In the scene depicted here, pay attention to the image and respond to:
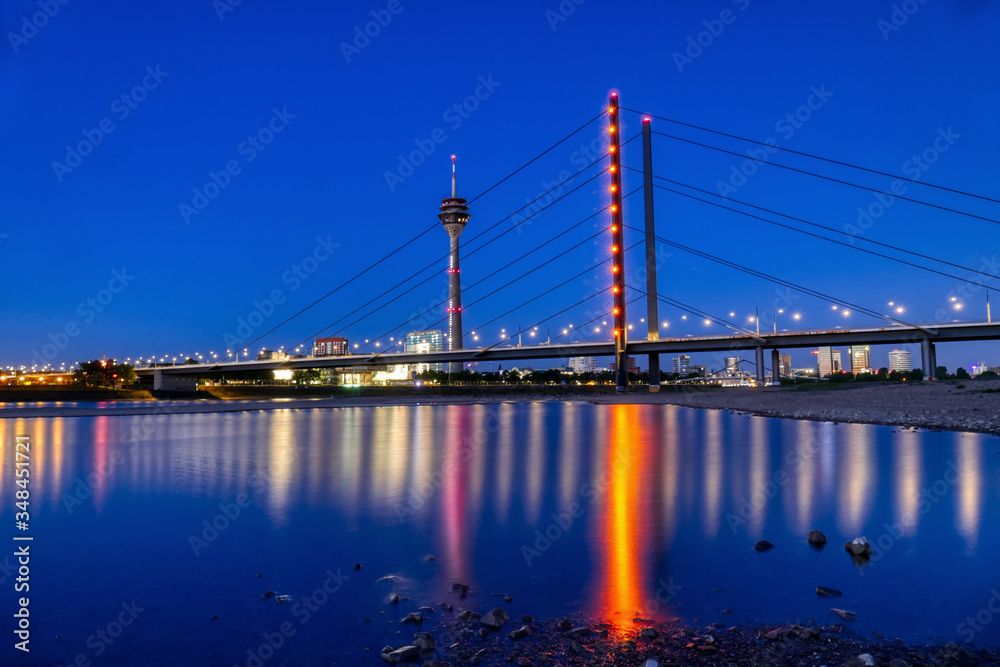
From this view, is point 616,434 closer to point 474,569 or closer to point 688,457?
point 688,457

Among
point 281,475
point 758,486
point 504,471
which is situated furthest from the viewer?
point 504,471

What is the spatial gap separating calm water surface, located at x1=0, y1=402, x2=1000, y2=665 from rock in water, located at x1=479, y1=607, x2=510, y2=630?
0.99 feet

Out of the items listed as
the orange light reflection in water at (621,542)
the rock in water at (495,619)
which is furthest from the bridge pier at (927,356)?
the rock in water at (495,619)

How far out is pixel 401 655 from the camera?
4.12 meters

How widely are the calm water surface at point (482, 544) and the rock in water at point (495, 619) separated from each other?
0.30 meters

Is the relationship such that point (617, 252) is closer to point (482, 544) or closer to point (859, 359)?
point (482, 544)

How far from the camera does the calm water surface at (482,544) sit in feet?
15.8

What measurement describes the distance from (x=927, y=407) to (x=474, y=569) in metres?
26.3

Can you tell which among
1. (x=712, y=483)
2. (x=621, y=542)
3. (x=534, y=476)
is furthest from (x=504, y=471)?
(x=621, y=542)

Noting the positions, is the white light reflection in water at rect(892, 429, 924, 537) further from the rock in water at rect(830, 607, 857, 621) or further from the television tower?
the television tower

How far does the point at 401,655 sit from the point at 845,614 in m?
3.23

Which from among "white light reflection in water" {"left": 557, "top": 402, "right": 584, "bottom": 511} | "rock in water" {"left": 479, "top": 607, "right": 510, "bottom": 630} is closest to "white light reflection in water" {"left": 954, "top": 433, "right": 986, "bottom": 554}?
"white light reflection in water" {"left": 557, "top": 402, "right": 584, "bottom": 511}

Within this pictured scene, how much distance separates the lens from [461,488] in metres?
11.4

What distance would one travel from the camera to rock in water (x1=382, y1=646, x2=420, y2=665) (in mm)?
4109
